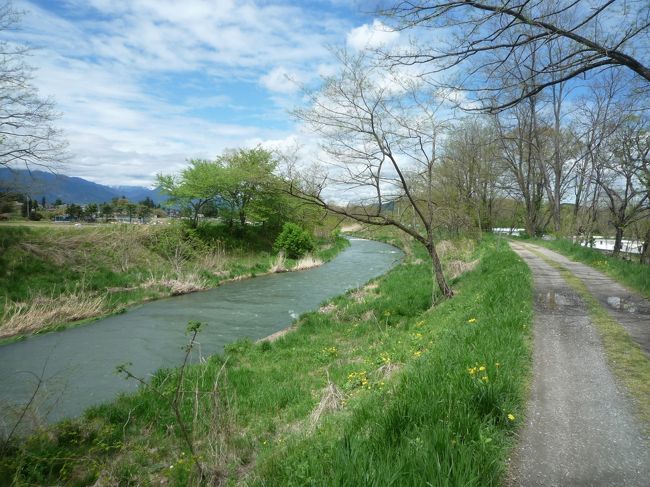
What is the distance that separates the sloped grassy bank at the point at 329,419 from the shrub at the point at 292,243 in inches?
793

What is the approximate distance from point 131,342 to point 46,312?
4.08m

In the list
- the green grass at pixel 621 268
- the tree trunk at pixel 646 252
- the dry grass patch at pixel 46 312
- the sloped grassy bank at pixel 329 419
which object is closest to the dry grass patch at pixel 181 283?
the dry grass patch at pixel 46 312

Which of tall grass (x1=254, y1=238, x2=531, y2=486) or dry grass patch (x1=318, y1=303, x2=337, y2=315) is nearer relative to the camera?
tall grass (x1=254, y1=238, x2=531, y2=486)

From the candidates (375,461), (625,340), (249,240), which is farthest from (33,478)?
(249,240)

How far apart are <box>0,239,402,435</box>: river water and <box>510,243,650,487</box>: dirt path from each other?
24.1ft

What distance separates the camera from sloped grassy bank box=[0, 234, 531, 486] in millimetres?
2756

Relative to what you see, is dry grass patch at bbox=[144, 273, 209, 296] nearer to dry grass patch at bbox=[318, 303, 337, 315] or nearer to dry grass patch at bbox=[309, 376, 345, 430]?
dry grass patch at bbox=[318, 303, 337, 315]

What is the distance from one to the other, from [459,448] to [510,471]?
421 mm

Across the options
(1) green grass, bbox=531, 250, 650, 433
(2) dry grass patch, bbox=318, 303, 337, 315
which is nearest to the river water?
(2) dry grass patch, bbox=318, 303, 337, 315

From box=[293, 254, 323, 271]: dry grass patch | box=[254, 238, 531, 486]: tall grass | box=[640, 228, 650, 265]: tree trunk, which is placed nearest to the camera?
box=[254, 238, 531, 486]: tall grass

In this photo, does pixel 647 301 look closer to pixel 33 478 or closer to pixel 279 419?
pixel 279 419

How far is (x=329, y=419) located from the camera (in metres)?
4.65

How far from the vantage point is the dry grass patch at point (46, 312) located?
11820 mm

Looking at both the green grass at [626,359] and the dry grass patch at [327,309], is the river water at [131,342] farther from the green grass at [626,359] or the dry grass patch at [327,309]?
the green grass at [626,359]
